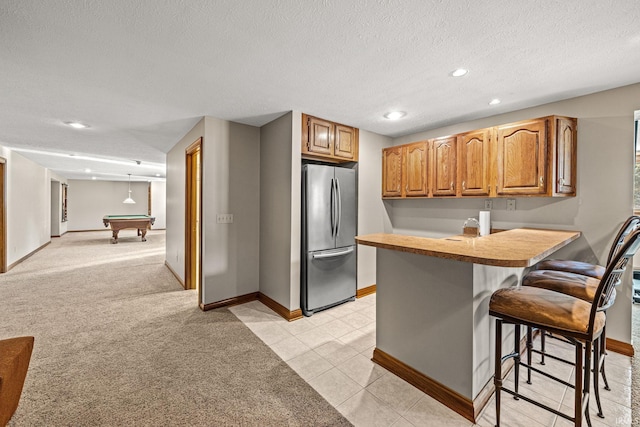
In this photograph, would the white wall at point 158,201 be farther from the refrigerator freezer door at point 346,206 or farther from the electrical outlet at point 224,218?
the refrigerator freezer door at point 346,206

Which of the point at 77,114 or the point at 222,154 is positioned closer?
the point at 77,114

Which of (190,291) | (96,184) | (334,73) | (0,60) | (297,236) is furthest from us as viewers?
(96,184)

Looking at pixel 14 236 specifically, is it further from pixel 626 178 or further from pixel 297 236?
pixel 626 178

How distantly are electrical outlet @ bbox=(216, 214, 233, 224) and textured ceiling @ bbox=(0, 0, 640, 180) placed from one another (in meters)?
1.18

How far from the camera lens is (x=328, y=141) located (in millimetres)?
3383

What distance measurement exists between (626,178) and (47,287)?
7046 millimetres

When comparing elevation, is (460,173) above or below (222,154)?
below

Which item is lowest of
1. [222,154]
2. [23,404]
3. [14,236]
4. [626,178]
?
[23,404]

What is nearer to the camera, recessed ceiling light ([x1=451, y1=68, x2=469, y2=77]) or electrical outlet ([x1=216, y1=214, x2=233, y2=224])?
recessed ceiling light ([x1=451, y1=68, x2=469, y2=77])

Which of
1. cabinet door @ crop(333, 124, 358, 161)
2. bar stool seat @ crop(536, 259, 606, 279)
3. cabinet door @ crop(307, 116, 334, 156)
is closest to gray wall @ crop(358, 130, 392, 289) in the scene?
cabinet door @ crop(333, 124, 358, 161)

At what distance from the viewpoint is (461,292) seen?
166 cm

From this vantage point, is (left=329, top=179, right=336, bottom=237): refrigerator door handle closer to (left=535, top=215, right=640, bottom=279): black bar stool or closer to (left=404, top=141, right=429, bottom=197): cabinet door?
(left=404, top=141, right=429, bottom=197): cabinet door

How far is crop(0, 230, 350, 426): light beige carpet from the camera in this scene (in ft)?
5.44

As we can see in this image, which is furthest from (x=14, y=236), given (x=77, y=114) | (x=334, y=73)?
(x=334, y=73)
